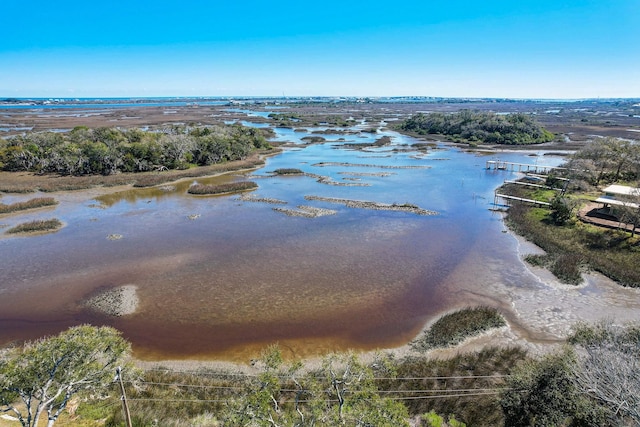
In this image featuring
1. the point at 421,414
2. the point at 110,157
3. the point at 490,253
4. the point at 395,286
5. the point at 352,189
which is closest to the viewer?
the point at 421,414

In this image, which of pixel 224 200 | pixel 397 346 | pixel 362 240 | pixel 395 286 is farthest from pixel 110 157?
pixel 397 346

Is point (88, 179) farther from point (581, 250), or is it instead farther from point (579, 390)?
point (581, 250)

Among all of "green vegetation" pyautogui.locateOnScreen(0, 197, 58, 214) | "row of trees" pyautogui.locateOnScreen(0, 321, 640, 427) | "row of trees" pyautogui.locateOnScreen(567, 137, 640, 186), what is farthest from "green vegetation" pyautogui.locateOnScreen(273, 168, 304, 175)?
"row of trees" pyautogui.locateOnScreen(0, 321, 640, 427)

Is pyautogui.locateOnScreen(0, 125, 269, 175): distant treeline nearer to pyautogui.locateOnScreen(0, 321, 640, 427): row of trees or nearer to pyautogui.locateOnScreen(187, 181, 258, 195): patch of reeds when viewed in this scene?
pyautogui.locateOnScreen(187, 181, 258, 195): patch of reeds

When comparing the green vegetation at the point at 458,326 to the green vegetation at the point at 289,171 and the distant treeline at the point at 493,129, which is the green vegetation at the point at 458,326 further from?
the distant treeline at the point at 493,129

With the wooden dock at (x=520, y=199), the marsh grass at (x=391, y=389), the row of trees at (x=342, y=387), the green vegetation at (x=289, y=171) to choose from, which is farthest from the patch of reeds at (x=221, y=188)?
the row of trees at (x=342, y=387)

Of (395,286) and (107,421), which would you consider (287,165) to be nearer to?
(395,286)

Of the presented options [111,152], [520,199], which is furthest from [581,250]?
[111,152]
